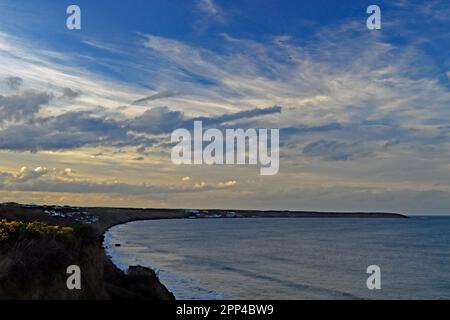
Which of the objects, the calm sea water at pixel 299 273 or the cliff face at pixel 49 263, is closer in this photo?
the cliff face at pixel 49 263

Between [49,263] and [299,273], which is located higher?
[49,263]

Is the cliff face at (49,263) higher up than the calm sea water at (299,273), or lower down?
higher up

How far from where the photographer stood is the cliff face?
18016mm

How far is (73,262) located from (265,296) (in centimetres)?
2486

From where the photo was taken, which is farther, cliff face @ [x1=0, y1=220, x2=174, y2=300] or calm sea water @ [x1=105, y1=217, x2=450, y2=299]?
calm sea water @ [x1=105, y1=217, x2=450, y2=299]

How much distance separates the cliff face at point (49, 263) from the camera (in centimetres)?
1802

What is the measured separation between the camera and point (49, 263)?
62.9 ft

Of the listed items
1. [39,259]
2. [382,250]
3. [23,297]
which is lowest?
[382,250]

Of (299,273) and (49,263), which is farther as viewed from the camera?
(299,273)

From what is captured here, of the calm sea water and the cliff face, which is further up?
the cliff face
